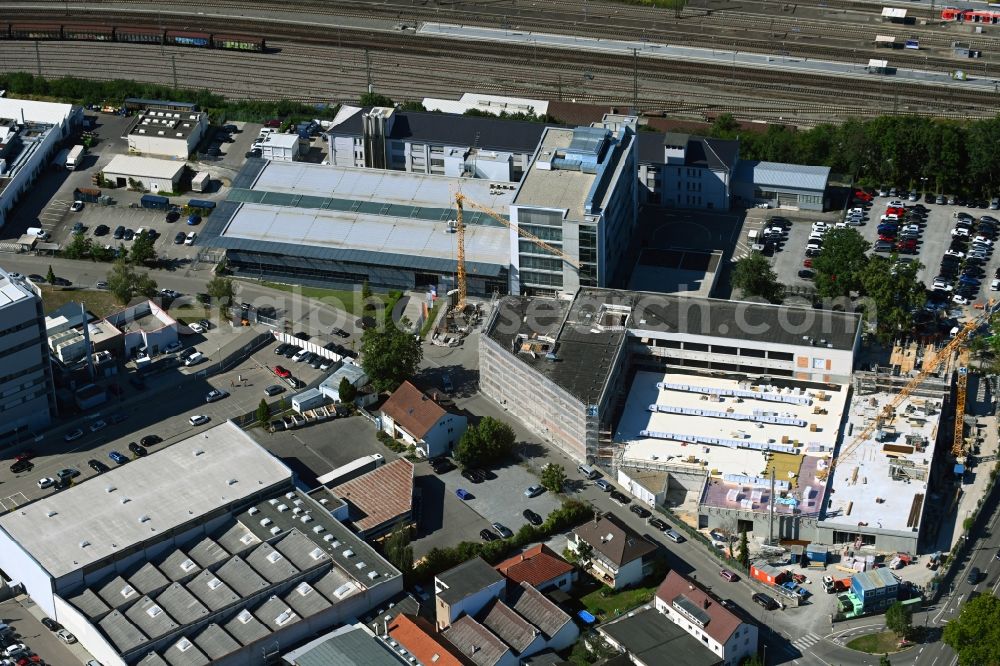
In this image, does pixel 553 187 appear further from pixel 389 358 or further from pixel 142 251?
pixel 142 251

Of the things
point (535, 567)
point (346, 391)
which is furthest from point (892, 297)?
point (346, 391)

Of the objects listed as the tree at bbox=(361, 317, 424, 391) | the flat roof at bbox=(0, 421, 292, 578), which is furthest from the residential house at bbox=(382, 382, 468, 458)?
the flat roof at bbox=(0, 421, 292, 578)

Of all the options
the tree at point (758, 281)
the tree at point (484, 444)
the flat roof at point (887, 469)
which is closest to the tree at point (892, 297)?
the tree at point (758, 281)

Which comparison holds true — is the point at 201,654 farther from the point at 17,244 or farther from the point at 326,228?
the point at 17,244

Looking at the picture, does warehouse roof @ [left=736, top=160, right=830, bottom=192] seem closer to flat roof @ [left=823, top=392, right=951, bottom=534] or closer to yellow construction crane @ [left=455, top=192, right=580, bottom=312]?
yellow construction crane @ [left=455, top=192, right=580, bottom=312]

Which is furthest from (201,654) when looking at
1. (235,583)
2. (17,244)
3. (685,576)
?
(17,244)

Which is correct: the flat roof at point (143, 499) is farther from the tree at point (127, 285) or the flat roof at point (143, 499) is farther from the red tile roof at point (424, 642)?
the tree at point (127, 285)
